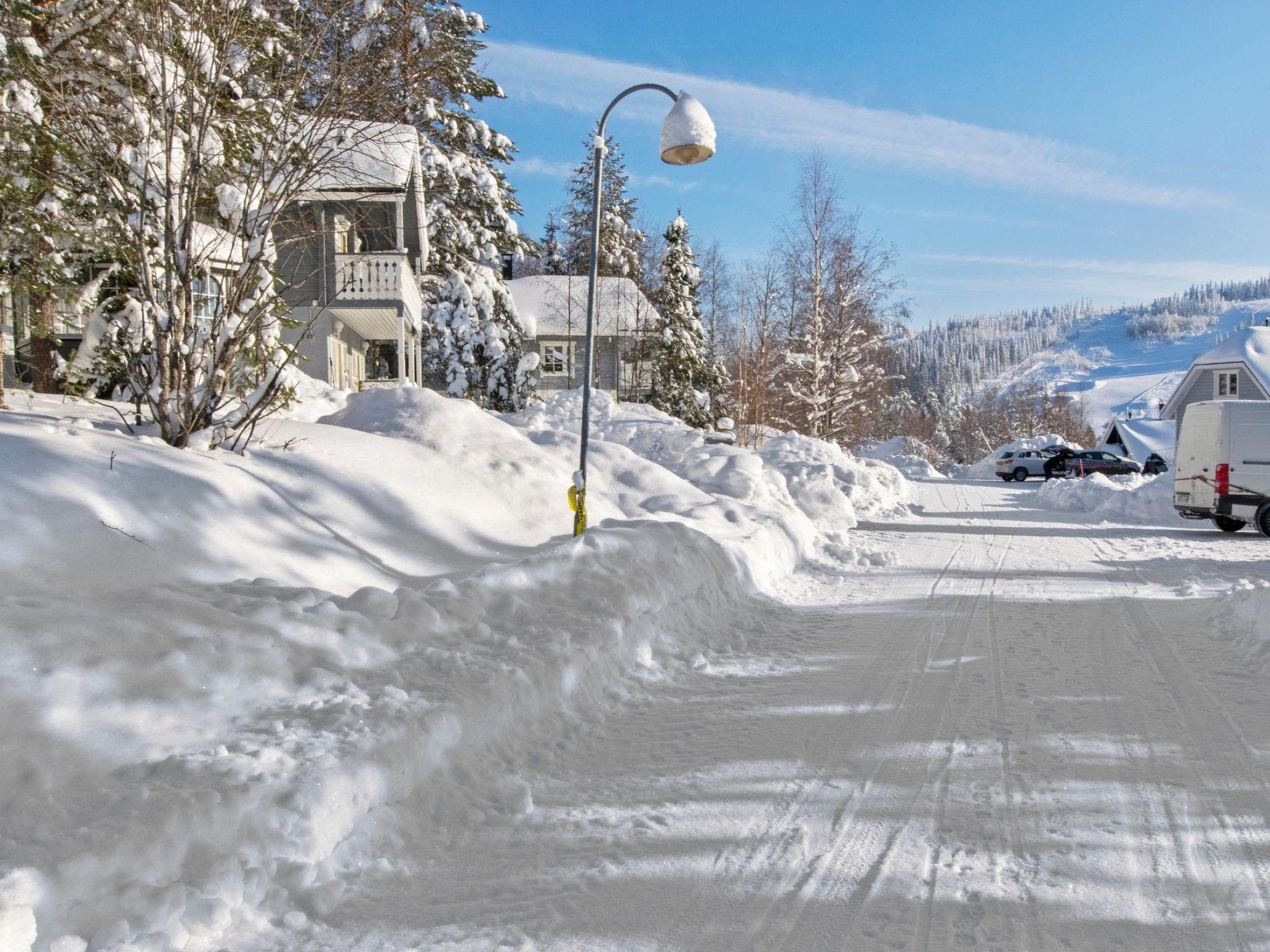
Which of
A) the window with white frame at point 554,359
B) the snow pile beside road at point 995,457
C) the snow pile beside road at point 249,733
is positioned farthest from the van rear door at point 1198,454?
the snow pile beside road at point 995,457

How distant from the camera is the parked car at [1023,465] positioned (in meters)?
39.7

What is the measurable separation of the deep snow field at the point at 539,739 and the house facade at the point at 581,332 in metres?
27.6

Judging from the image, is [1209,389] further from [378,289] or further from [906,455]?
[378,289]

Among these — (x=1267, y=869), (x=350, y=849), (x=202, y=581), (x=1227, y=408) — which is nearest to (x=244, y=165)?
(x=202, y=581)

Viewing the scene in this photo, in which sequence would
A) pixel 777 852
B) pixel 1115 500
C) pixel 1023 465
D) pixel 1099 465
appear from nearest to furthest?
1. pixel 777 852
2. pixel 1115 500
3. pixel 1099 465
4. pixel 1023 465

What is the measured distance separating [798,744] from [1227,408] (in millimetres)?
13808

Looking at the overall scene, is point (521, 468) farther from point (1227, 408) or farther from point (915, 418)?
point (915, 418)

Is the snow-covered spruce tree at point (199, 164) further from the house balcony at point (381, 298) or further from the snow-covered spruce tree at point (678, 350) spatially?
the snow-covered spruce tree at point (678, 350)

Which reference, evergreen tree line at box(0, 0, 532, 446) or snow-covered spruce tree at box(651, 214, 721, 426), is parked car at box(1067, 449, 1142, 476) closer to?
snow-covered spruce tree at box(651, 214, 721, 426)

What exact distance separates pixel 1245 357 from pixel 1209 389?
3095 mm

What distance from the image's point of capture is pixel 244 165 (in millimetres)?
7703

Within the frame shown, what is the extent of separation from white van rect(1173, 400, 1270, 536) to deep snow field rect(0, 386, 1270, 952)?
8492mm

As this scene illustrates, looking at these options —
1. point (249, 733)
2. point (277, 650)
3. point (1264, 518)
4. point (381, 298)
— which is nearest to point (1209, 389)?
point (1264, 518)

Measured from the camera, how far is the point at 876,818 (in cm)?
334
